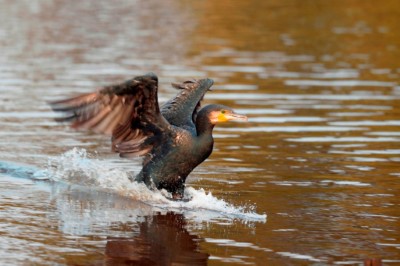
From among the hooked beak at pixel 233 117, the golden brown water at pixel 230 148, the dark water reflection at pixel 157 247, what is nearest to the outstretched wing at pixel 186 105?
the golden brown water at pixel 230 148

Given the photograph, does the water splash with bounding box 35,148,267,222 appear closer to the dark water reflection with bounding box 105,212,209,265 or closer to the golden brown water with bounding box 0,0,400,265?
the golden brown water with bounding box 0,0,400,265

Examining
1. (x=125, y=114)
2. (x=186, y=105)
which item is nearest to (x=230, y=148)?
(x=186, y=105)

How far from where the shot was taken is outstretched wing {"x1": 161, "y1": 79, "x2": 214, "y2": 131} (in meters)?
12.6

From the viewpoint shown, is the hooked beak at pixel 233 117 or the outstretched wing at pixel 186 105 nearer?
the hooked beak at pixel 233 117

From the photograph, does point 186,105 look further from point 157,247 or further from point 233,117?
point 157,247

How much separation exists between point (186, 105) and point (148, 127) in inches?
49.6

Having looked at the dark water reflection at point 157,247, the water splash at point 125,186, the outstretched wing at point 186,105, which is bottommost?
the dark water reflection at point 157,247

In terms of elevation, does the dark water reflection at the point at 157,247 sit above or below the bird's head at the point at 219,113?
below

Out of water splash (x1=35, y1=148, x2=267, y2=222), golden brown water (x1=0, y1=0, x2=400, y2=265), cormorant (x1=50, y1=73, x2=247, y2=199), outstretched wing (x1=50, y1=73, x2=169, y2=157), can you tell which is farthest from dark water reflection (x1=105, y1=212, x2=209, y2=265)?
outstretched wing (x1=50, y1=73, x2=169, y2=157)

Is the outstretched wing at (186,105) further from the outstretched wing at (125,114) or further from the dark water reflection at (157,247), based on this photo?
the dark water reflection at (157,247)

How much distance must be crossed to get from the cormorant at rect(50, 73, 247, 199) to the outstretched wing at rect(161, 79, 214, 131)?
0.24 metres

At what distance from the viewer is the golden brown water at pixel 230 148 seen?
980 centimetres

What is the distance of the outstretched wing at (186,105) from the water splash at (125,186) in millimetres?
800

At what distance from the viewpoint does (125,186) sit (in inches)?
478
